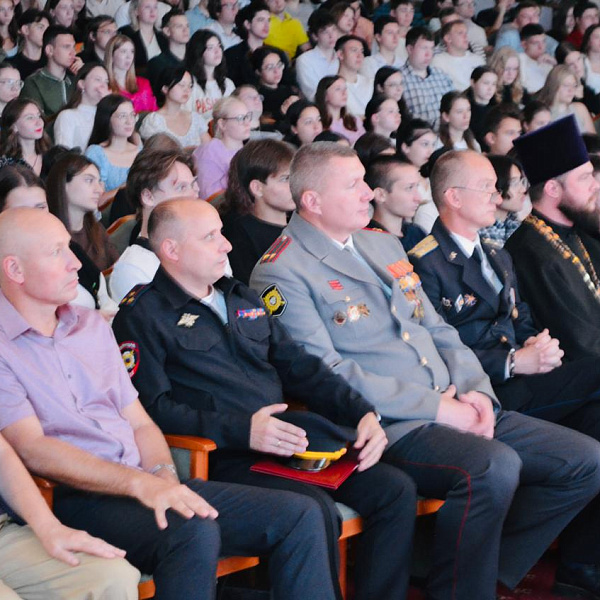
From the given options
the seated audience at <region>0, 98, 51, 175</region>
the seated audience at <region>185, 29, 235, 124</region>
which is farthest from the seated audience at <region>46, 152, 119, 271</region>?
the seated audience at <region>185, 29, 235, 124</region>

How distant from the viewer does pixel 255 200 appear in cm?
430

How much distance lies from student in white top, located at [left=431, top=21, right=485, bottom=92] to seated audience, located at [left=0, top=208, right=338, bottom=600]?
21.9ft

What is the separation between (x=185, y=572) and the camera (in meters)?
2.38

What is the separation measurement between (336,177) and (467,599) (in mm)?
1371

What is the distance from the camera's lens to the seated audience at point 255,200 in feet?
13.6

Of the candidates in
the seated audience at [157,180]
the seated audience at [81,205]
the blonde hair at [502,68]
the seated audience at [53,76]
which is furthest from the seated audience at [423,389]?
the blonde hair at [502,68]

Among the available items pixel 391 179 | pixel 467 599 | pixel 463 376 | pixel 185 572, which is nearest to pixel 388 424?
pixel 463 376

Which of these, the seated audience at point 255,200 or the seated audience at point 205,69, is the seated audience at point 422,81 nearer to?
the seated audience at point 205,69

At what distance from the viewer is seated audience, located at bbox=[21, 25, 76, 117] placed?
6844 mm

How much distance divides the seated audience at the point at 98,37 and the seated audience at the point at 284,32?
202 centimetres

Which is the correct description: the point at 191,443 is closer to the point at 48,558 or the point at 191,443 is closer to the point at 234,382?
the point at 234,382

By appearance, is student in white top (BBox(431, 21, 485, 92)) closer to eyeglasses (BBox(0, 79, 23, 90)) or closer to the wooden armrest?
eyeglasses (BBox(0, 79, 23, 90))

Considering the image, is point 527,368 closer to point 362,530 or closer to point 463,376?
point 463,376

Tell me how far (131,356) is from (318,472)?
605 millimetres
